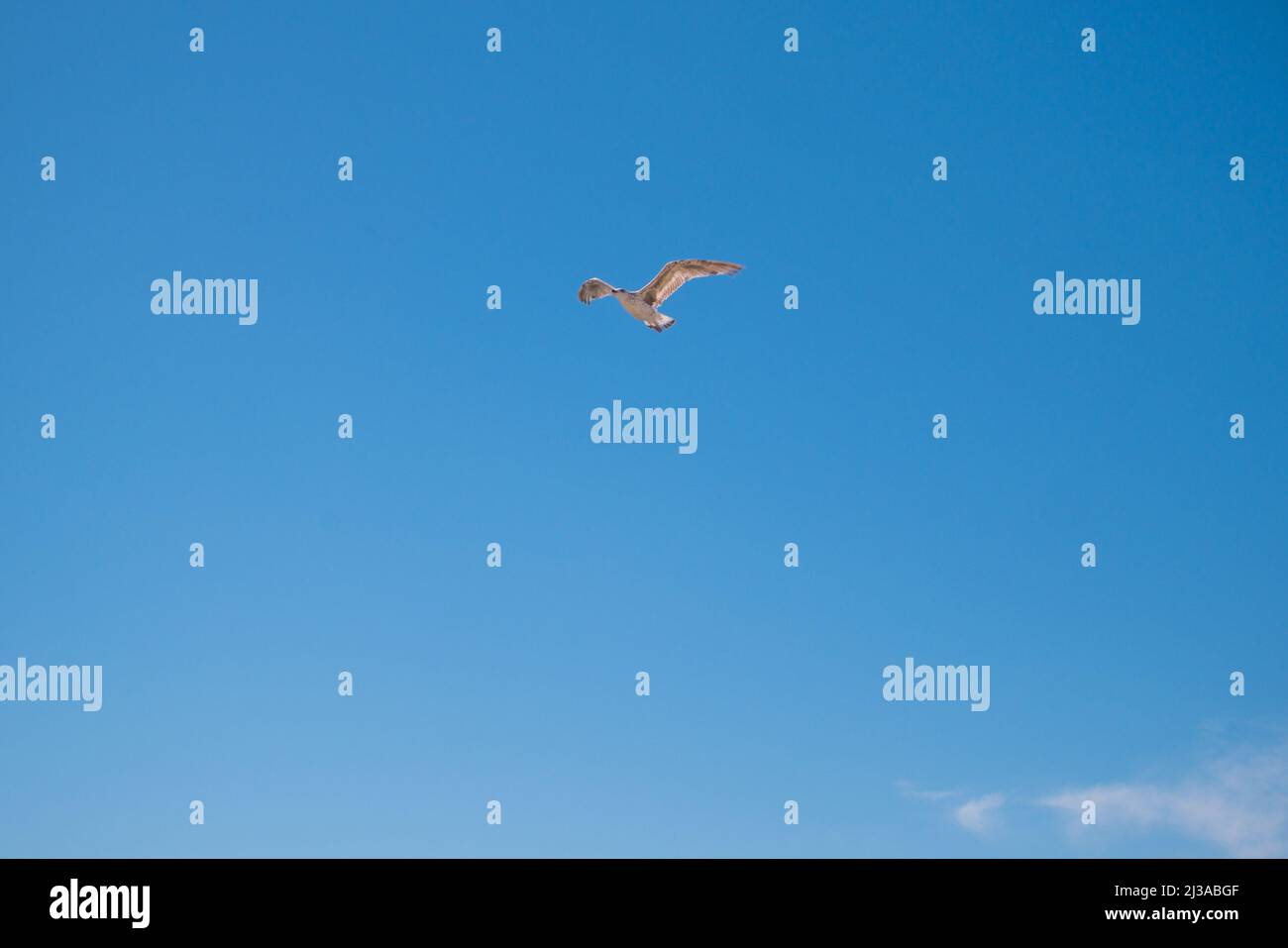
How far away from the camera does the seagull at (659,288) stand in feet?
124

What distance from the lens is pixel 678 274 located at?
3816cm

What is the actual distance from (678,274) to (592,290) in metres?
2.39

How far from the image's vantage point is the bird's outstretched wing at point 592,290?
127 ft

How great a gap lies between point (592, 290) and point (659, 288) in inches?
74.4

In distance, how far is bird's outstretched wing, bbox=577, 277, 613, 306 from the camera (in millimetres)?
38631

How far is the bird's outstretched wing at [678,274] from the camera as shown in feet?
124

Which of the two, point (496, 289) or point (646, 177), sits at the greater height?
point (646, 177)

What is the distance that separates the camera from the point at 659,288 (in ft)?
125

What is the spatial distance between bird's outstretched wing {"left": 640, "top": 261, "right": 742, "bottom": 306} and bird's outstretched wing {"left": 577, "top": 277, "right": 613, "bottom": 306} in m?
1.15
